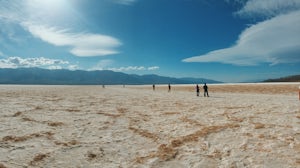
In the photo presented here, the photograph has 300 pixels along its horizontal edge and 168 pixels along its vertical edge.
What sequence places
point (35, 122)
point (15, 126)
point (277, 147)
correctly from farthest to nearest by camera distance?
point (35, 122) < point (15, 126) < point (277, 147)

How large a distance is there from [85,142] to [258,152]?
5421mm

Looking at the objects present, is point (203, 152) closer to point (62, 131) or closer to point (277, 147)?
point (277, 147)

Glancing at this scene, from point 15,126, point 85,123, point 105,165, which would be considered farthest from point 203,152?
point 15,126

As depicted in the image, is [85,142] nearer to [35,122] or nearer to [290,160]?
[35,122]

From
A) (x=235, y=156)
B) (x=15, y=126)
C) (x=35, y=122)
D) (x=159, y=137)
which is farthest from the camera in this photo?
(x=35, y=122)

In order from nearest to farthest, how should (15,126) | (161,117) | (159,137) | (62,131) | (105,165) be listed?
(105,165), (159,137), (62,131), (15,126), (161,117)

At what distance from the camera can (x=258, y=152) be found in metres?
7.29

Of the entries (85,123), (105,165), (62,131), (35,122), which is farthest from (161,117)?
(105,165)

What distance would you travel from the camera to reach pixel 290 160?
6.56m

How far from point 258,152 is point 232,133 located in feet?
7.73

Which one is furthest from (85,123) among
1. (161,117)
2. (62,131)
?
(161,117)

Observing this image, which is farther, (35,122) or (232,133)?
(35,122)

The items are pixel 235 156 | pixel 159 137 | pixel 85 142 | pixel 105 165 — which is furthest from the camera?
pixel 159 137

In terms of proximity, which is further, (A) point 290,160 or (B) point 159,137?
(B) point 159,137
